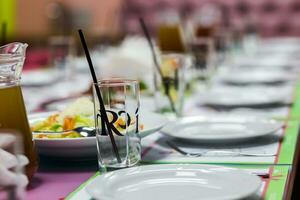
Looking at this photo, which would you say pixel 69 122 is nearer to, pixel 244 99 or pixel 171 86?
pixel 171 86

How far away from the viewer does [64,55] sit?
5.55ft

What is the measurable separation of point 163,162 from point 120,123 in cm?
10

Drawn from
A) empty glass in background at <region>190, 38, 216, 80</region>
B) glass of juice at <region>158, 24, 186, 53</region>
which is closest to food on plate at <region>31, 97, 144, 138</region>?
empty glass in background at <region>190, 38, 216, 80</region>

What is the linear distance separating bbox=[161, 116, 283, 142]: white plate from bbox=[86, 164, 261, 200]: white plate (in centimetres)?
24

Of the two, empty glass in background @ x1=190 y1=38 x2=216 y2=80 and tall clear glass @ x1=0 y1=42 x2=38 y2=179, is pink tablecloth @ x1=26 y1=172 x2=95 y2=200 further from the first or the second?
empty glass in background @ x1=190 y1=38 x2=216 y2=80

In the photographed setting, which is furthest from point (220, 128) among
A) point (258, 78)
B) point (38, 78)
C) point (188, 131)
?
point (38, 78)

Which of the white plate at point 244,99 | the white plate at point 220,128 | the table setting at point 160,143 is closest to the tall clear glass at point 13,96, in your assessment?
the table setting at point 160,143

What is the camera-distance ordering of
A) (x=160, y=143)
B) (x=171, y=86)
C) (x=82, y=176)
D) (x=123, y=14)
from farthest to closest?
(x=123, y=14) → (x=171, y=86) → (x=160, y=143) → (x=82, y=176)

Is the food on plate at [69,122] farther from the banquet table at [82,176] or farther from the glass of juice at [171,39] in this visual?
the glass of juice at [171,39]

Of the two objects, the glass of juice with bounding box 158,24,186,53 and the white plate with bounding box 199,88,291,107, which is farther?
the glass of juice with bounding box 158,24,186,53

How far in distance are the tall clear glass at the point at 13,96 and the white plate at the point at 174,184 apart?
0.10 meters

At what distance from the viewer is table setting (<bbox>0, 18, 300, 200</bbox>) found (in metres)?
0.61

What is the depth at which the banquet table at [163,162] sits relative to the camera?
0.65 metres

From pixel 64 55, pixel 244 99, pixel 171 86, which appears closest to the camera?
pixel 171 86
